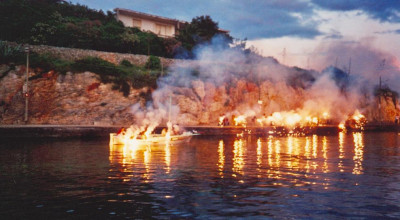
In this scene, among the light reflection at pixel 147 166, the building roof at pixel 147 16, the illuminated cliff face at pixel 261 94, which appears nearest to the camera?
the light reflection at pixel 147 166

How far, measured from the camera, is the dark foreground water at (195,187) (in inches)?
422

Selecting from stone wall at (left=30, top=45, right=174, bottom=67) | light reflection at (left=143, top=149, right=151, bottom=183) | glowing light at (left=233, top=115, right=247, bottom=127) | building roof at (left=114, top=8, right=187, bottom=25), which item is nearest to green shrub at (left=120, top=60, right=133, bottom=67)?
stone wall at (left=30, top=45, right=174, bottom=67)

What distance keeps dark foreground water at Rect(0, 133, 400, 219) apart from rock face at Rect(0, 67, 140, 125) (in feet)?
61.8

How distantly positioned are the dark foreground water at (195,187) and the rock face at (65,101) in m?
18.8

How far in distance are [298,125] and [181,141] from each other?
2787 cm

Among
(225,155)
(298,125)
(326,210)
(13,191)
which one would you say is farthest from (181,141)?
(298,125)

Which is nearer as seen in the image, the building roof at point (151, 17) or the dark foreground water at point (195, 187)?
the dark foreground water at point (195, 187)

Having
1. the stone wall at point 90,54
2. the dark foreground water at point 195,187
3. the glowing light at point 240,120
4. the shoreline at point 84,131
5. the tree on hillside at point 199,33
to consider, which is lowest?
the dark foreground water at point 195,187

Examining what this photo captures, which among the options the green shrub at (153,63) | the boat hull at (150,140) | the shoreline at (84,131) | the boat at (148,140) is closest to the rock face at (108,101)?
the shoreline at (84,131)

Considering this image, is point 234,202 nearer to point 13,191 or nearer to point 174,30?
point 13,191

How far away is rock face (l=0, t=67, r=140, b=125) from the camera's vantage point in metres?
41.3

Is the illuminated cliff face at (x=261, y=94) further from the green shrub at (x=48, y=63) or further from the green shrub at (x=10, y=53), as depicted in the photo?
the green shrub at (x=10, y=53)

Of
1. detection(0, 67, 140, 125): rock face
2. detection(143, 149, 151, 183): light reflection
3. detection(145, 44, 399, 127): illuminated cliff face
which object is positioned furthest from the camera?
detection(145, 44, 399, 127): illuminated cliff face

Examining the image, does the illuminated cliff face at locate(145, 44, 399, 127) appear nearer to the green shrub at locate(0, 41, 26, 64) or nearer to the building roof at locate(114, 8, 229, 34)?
the building roof at locate(114, 8, 229, 34)
